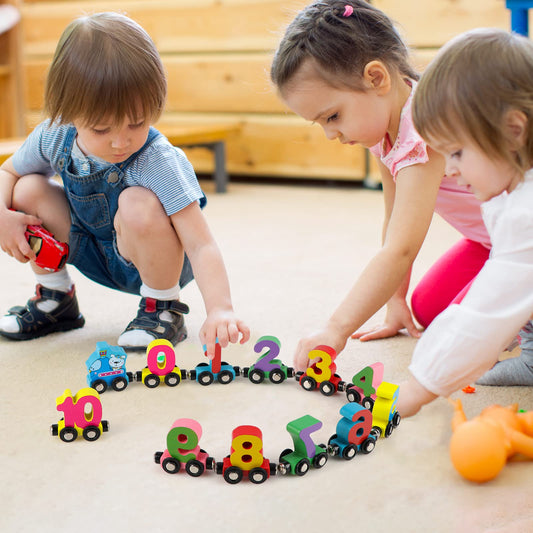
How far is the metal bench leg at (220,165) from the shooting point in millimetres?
2713

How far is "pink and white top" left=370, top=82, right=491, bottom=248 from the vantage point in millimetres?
987

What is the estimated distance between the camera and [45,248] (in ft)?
3.73

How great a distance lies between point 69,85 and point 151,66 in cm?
12

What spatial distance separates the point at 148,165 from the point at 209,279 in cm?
21

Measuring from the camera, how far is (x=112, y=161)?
1.11 meters

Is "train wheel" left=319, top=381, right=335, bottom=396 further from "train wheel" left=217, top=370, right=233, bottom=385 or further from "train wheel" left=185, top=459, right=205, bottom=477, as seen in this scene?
"train wheel" left=185, top=459, right=205, bottom=477

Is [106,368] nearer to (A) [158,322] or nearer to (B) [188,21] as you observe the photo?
(A) [158,322]

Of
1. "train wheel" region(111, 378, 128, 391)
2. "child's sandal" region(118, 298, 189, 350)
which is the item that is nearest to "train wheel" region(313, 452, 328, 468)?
"train wheel" region(111, 378, 128, 391)

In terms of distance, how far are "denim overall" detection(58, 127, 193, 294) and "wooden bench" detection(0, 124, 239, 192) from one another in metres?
1.28

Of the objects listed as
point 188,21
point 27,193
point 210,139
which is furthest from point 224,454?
point 188,21

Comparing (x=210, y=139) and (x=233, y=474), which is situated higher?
(x=233, y=474)

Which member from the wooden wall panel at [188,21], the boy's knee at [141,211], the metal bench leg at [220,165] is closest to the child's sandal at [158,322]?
the boy's knee at [141,211]

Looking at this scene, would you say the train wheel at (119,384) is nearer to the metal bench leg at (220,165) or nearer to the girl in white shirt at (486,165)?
the girl in white shirt at (486,165)

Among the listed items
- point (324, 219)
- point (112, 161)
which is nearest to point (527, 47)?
point (112, 161)
